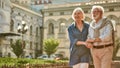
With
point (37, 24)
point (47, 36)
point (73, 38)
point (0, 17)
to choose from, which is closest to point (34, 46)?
point (37, 24)

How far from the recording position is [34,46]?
49.2 metres

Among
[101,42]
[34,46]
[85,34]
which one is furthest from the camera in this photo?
[34,46]

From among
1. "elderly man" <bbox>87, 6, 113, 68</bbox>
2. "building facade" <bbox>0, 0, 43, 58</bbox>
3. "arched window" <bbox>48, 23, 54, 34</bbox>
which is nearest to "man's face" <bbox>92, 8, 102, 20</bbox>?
"elderly man" <bbox>87, 6, 113, 68</bbox>

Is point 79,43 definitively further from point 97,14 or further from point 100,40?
point 97,14

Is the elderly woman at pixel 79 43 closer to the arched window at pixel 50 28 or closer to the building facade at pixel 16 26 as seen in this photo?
the building facade at pixel 16 26

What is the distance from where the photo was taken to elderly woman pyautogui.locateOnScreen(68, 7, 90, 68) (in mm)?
6301

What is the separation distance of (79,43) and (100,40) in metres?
0.46

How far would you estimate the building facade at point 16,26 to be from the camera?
1529 inches

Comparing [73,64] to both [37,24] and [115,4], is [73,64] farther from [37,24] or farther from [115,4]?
[37,24]

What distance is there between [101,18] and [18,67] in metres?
6.15

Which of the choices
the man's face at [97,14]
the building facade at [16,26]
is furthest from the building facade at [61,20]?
the man's face at [97,14]

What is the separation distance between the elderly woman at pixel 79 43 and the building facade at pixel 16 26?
26.1 meters

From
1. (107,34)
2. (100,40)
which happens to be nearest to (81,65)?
(100,40)

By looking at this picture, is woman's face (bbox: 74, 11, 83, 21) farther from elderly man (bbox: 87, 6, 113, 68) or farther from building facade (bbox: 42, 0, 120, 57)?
building facade (bbox: 42, 0, 120, 57)
